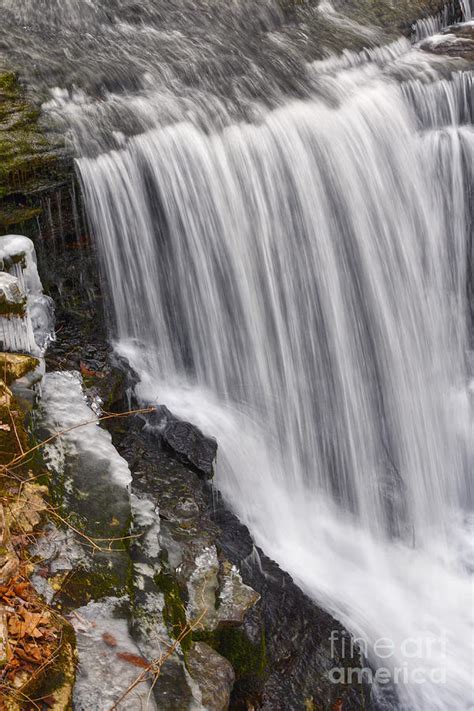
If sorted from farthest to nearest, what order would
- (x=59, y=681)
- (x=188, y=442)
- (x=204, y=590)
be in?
1. (x=188, y=442)
2. (x=204, y=590)
3. (x=59, y=681)

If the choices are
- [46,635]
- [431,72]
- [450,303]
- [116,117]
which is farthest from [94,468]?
[431,72]

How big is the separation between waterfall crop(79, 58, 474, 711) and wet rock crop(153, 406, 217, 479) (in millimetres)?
331

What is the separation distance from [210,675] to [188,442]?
1.70 metres

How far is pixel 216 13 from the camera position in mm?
8047

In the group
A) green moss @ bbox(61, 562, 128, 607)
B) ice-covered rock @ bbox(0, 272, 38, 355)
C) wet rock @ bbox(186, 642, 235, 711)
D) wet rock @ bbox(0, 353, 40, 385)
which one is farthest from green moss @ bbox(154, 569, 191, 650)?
ice-covered rock @ bbox(0, 272, 38, 355)

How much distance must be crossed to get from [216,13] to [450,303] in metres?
3.98

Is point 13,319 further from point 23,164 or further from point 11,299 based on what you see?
point 23,164

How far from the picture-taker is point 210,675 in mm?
3152

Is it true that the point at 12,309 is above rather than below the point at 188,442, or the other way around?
above

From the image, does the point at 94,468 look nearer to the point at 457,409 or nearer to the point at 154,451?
the point at 154,451

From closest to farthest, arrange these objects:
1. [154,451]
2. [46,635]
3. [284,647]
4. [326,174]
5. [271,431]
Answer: [46,635] < [284,647] < [154,451] < [271,431] < [326,174]

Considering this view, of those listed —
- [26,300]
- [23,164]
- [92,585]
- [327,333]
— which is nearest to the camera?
[92,585]

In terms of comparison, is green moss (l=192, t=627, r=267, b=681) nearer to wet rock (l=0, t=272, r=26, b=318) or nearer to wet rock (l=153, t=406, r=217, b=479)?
wet rock (l=153, t=406, r=217, b=479)

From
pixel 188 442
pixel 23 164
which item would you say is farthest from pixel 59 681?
pixel 23 164
